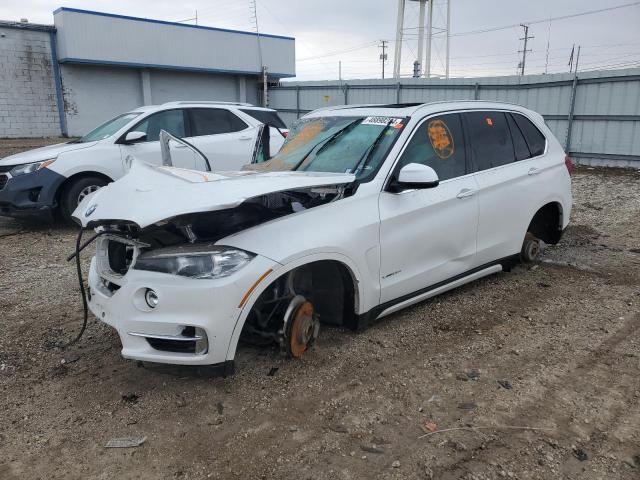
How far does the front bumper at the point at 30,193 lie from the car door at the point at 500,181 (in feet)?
18.7

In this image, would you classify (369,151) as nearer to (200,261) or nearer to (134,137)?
(200,261)

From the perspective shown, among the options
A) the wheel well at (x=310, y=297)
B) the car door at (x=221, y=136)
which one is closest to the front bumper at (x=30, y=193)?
the car door at (x=221, y=136)

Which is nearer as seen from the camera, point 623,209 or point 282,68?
point 623,209

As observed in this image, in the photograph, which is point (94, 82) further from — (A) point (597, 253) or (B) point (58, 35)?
(A) point (597, 253)

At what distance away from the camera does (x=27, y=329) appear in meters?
4.39

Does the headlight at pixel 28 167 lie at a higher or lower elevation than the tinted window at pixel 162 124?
lower

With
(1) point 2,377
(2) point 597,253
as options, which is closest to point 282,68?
(2) point 597,253

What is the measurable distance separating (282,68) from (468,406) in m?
30.5

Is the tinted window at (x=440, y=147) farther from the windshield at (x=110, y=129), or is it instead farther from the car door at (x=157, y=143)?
the windshield at (x=110, y=129)

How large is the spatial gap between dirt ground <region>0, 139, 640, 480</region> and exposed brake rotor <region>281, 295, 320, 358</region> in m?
0.14

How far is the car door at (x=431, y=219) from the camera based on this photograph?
3977 mm

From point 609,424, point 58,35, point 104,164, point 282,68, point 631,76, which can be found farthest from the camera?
point 282,68

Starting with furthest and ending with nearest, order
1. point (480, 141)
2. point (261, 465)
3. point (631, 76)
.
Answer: point (631, 76) < point (480, 141) < point (261, 465)

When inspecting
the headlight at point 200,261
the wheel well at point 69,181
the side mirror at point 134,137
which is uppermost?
the side mirror at point 134,137
